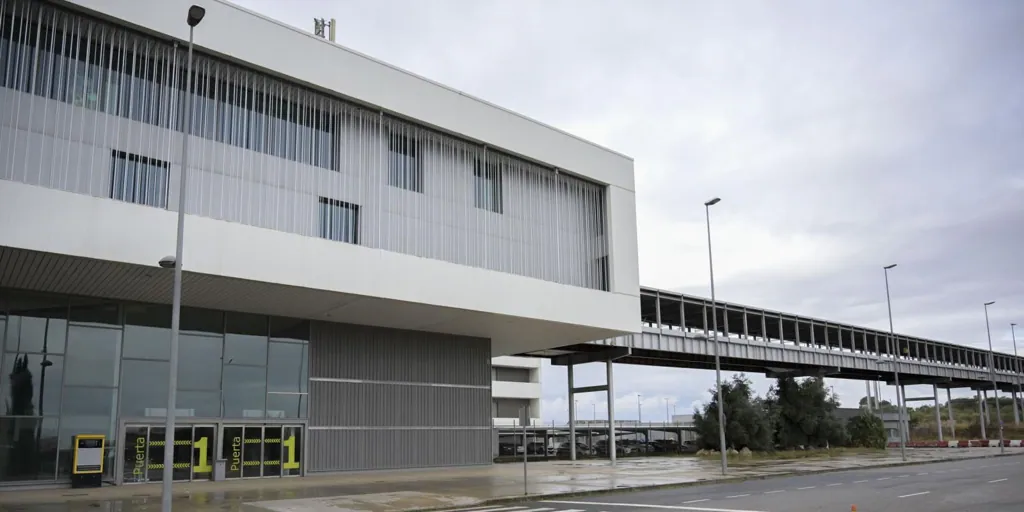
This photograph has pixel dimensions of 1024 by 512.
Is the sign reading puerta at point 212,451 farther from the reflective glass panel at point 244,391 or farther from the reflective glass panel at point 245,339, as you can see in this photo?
the reflective glass panel at point 245,339

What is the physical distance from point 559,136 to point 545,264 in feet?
19.5

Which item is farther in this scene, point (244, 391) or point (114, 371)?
point (244, 391)

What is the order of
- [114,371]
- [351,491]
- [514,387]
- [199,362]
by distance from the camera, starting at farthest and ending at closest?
[514,387], [199,362], [114,371], [351,491]

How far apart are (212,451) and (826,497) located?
2031 cm

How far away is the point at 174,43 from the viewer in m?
24.9

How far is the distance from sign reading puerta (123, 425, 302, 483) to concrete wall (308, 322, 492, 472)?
41.3 inches

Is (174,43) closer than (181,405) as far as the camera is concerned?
Yes

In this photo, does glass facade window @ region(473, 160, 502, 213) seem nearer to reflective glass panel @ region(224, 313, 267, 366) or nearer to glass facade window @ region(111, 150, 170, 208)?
reflective glass panel @ region(224, 313, 267, 366)

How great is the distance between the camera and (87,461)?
81.8 feet

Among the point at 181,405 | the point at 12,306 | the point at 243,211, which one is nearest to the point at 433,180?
the point at 243,211

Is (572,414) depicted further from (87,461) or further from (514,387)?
(514,387)

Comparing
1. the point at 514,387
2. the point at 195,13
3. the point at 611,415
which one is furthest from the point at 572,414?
the point at 514,387

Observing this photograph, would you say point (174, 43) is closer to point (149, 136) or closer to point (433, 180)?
point (149, 136)

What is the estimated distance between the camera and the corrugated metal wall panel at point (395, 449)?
103ft
